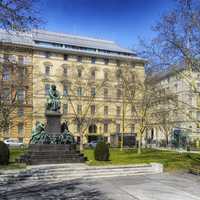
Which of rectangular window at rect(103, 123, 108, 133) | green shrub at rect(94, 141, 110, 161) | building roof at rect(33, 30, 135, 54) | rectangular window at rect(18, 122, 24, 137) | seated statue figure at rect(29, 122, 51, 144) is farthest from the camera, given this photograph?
building roof at rect(33, 30, 135, 54)

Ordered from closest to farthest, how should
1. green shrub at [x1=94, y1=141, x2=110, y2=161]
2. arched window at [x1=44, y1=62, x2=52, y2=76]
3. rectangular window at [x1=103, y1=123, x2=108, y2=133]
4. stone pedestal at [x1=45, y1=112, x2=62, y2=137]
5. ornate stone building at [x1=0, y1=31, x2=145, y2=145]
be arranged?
green shrub at [x1=94, y1=141, x2=110, y2=161], stone pedestal at [x1=45, y1=112, x2=62, y2=137], ornate stone building at [x1=0, y1=31, x2=145, y2=145], arched window at [x1=44, y1=62, x2=52, y2=76], rectangular window at [x1=103, y1=123, x2=108, y2=133]

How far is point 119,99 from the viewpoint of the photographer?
64.6 meters

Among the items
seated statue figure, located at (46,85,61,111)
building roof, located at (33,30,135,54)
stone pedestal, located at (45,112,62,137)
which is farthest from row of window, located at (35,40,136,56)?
stone pedestal, located at (45,112,62,137)

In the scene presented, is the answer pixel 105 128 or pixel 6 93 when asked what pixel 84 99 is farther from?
pixel 6 93

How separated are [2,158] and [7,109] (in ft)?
32.9

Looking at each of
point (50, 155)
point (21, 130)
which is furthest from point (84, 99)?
point (50, 155)

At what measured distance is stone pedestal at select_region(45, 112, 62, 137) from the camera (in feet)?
75.0

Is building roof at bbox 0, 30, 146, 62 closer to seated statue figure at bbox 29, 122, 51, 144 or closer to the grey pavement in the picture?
seated statue figure at bbox 29, 122, 51, 144

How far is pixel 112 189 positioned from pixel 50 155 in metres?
7.98

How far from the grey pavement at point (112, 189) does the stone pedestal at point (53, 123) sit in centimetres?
686

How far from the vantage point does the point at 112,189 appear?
14.4m

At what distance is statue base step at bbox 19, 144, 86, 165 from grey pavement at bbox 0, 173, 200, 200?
15.1 ft

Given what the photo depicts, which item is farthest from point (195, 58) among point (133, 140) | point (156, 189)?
point (133, 140)

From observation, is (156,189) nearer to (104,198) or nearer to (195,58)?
(104,198)
